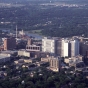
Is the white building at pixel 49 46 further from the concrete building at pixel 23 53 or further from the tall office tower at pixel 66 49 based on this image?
the concrete building at pixel 23 53

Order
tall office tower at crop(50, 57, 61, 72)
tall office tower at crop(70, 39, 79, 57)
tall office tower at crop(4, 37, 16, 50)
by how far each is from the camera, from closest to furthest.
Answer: tall office tower at crop(50, 57, 61, 72), tall office tower at crop(70, 39, 79, 57), tall office tower at crop(4, 37, 16, 50)

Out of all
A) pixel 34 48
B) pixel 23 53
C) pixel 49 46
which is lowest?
pixel 23 53

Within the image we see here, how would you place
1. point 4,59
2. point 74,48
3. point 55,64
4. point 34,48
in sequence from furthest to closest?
point 34,48, point 74,48, point 4,59, point 55,64

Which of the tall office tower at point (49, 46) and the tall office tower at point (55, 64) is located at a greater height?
the tall office tower at point (49, 46)

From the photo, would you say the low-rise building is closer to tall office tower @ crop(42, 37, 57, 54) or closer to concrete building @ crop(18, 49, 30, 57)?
concrete building @ crop(18, 49, 30, 57)

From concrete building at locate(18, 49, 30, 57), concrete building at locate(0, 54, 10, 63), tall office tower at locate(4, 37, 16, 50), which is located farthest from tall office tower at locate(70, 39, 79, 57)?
tall office tower at locate(4, 37, 16, 50)

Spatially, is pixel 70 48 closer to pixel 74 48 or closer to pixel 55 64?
pixel 74 48

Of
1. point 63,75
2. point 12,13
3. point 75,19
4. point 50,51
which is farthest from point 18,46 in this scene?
point 12,13

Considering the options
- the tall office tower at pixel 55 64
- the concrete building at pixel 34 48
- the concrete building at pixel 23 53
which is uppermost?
the concrete building at pixel 34 48

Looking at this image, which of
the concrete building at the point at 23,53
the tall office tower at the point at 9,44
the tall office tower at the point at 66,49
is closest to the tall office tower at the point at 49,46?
the tall office tower at the point at 66,49

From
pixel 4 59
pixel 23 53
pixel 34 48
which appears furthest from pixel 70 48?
pixel 4 59

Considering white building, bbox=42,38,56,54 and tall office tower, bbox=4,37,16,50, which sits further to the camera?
tall office tower, bbox=4,37,16,50
